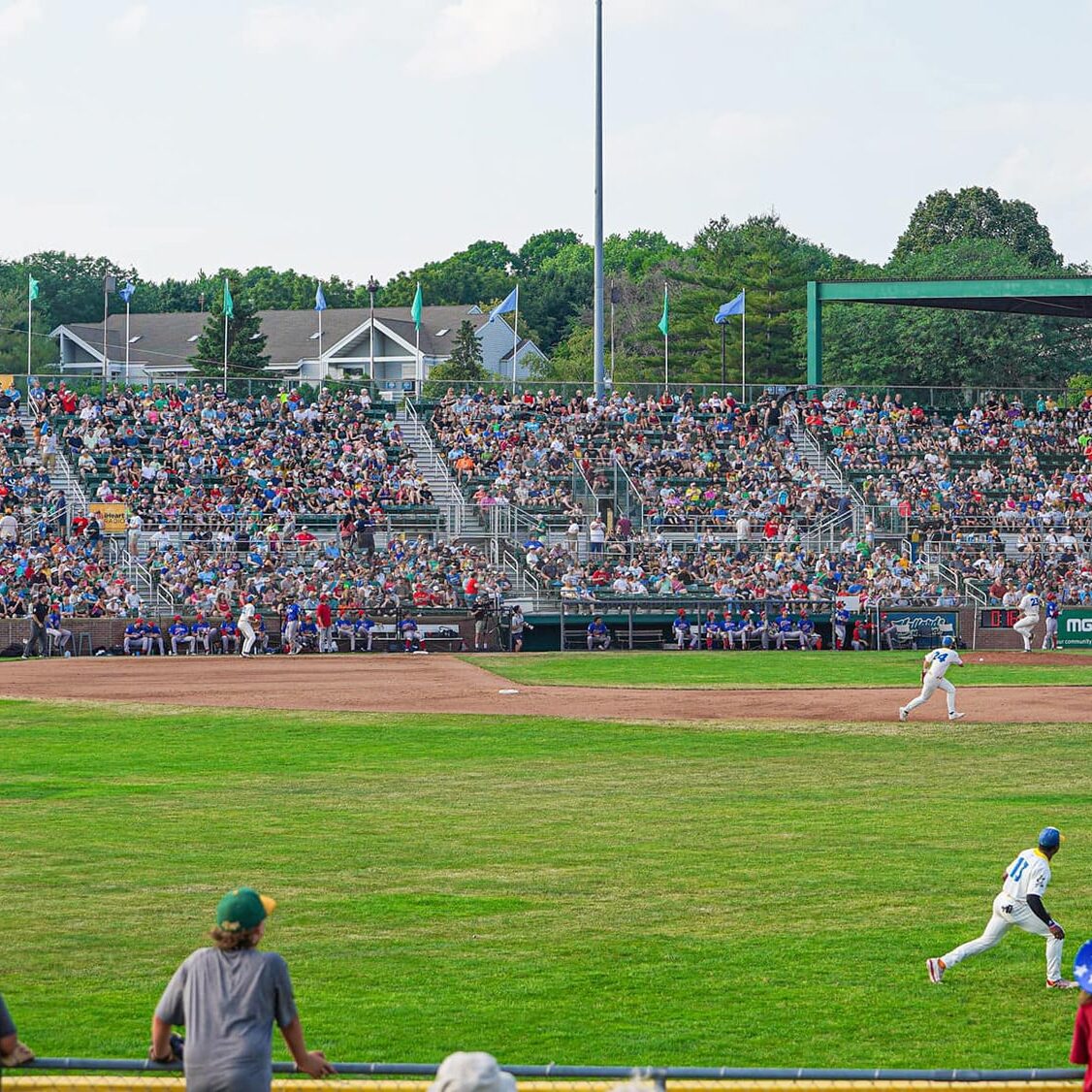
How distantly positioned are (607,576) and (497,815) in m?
29.8

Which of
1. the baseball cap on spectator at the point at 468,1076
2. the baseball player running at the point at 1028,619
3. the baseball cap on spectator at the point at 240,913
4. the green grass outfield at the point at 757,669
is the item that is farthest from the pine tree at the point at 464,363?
the baseball cap on spectator at the point at 468,1076

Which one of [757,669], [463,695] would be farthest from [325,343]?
[463,695]

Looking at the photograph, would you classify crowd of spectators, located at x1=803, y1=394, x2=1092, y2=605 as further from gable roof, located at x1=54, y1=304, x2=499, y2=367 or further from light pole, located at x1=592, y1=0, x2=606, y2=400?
gable roof, located at x1=54, y1=304, x2=499, y2=367

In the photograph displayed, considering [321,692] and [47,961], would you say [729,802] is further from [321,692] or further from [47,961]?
[321,692]

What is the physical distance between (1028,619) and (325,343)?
223 ft

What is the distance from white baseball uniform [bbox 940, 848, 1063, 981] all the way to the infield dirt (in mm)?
18096

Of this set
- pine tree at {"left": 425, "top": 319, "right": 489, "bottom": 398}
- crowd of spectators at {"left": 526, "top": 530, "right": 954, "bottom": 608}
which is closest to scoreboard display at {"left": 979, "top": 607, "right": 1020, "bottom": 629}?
crowd of spectators at {"left": 526, "top": 530, "right": 954, "bottom": 608}

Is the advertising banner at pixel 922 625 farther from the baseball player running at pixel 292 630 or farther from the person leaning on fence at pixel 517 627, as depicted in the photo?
the baseball player running at pixel 292 630

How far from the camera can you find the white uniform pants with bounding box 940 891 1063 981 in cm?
1259

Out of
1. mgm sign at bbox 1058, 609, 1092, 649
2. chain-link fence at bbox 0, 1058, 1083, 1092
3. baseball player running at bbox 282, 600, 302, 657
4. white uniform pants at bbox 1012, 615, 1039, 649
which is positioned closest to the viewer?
chain-link fence at bbox 0, 1058, 1083, 1092

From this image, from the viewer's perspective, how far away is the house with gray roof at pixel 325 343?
343 feet

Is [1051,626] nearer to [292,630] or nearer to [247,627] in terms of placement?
[292,630]

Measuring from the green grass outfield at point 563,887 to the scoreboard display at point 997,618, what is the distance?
2106cm

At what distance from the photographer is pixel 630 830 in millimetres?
19406
